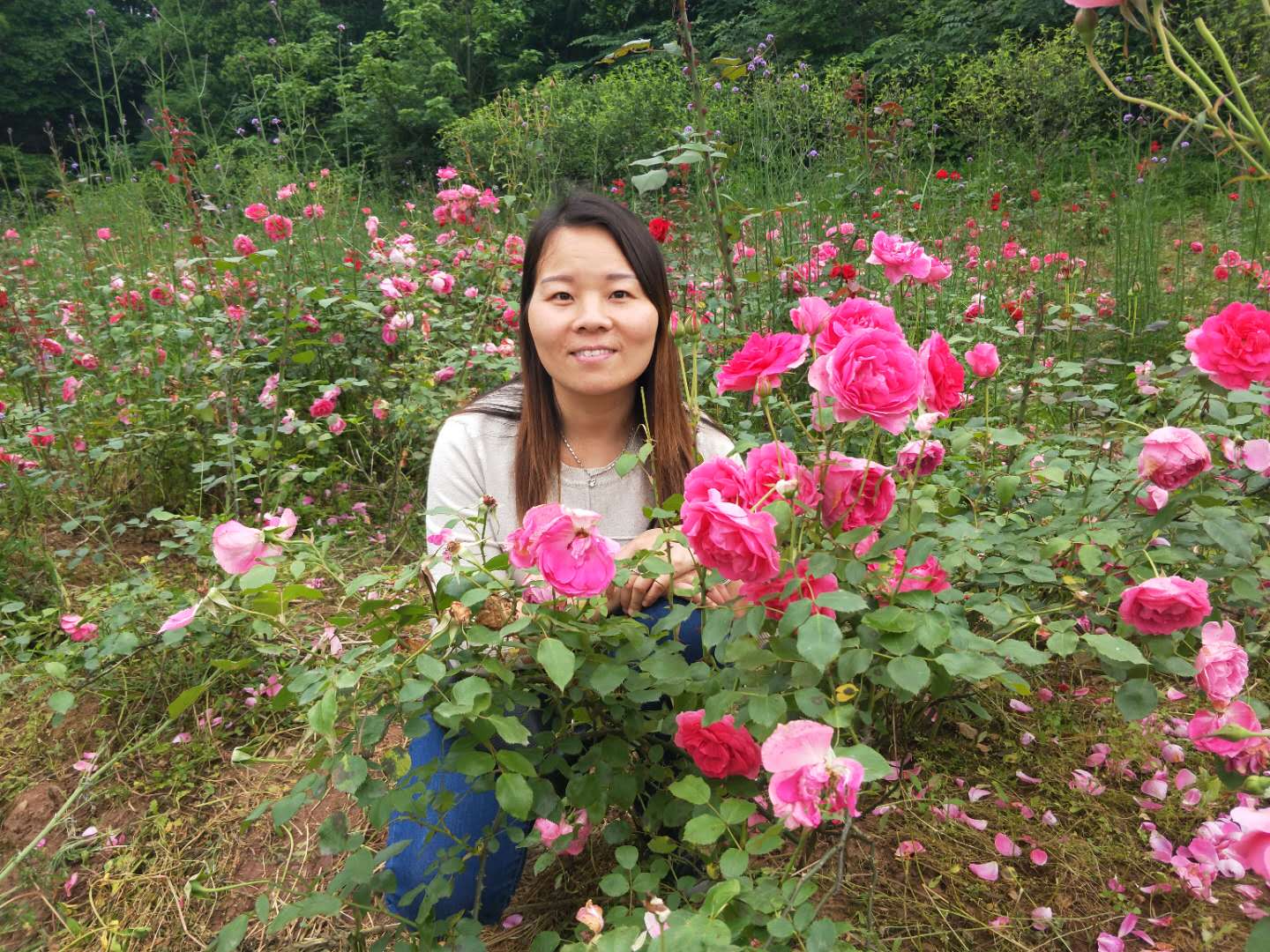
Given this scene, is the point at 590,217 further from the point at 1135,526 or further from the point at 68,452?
the point at 68,452

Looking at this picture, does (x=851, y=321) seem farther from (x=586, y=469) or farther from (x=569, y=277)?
(x=586, y=469)

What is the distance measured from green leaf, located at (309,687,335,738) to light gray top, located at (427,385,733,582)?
656 mm

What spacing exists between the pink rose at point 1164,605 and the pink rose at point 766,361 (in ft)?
1.21

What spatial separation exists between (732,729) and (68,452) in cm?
201

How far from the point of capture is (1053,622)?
2.74 feet

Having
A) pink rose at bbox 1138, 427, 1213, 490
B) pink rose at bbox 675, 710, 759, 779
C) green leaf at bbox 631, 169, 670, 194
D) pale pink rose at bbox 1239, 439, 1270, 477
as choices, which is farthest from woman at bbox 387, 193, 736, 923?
pale pink rose at bbox 1239, 439, 1270, 477

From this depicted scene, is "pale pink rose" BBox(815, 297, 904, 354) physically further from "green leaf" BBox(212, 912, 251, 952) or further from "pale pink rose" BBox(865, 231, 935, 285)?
"green leaf" BBox(212, 912, 251, 952)

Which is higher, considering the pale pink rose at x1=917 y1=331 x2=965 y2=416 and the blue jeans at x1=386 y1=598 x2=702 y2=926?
the pale pink rose at x1=917 y1=331 x2=965 y2=416

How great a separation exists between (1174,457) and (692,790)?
56 cm

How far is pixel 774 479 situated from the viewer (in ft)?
2.41

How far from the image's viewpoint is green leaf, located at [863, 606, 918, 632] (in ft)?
2.33

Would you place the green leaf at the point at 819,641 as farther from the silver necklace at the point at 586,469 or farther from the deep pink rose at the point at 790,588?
the silver necklace at the point at 586,469

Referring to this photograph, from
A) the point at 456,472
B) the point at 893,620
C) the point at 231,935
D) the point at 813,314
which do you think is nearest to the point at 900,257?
the point at 813,314

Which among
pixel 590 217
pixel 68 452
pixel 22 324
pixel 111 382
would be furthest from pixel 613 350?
pixel 22 324
